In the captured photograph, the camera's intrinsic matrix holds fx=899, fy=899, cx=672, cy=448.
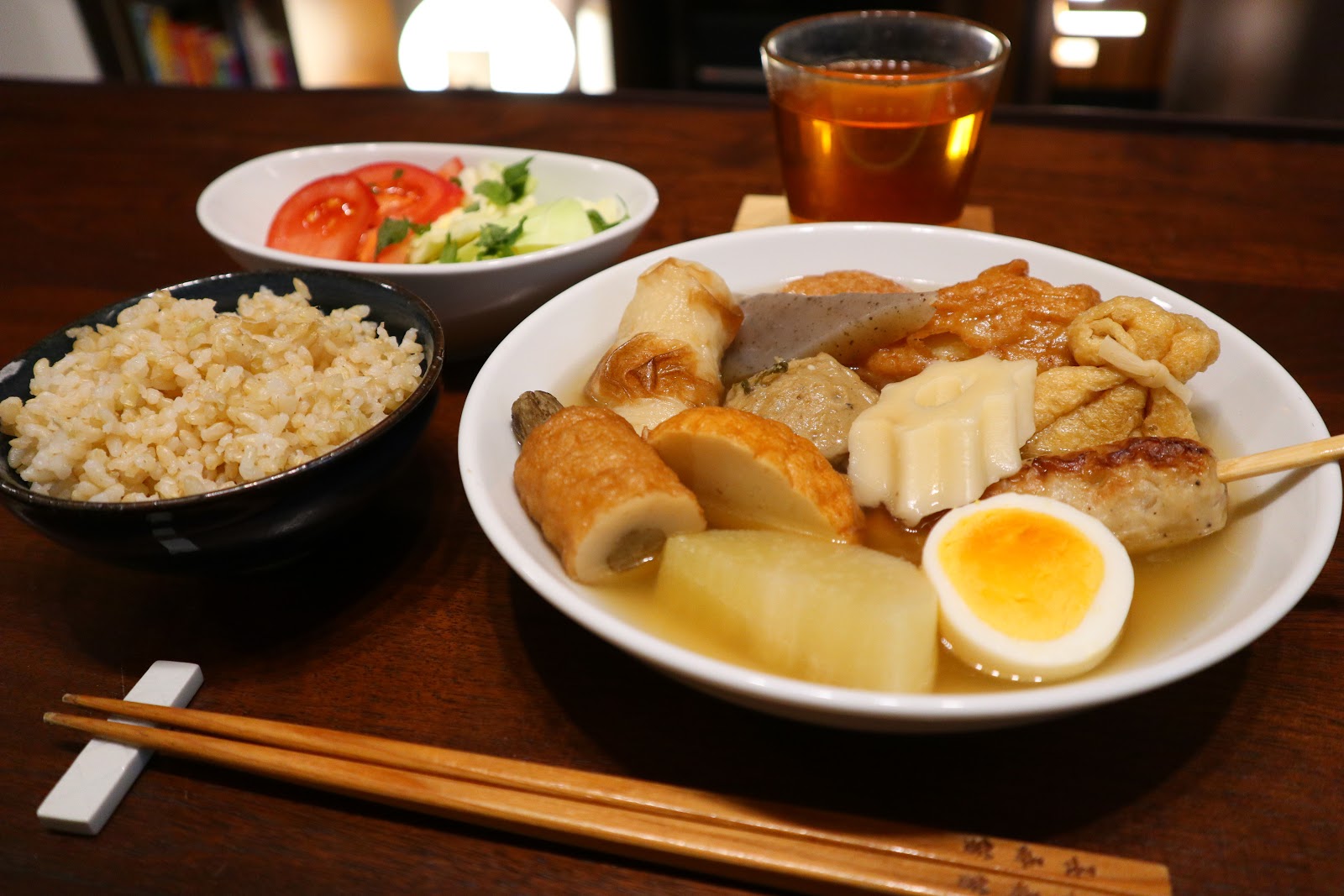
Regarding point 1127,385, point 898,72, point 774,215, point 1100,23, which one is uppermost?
point 898,72

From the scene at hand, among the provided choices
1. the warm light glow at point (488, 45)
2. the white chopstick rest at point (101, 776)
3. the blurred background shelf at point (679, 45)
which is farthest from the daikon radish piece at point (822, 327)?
the warm light glow at point (488, 45)

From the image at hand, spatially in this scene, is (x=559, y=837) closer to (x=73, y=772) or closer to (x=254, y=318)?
(x=73, y=772)

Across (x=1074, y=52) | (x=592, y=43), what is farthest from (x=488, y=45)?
(x=1074, y=52)

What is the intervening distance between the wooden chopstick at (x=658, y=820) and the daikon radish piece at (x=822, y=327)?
37.4 inches

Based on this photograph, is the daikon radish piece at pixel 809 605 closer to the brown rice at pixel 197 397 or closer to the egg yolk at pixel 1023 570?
the egg yolk at pixel 1023 570

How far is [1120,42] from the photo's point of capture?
4.83m

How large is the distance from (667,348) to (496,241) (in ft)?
2.03

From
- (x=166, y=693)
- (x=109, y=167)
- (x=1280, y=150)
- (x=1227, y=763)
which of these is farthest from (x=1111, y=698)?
(x=109, y=167)

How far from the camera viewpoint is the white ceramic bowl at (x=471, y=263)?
190cm

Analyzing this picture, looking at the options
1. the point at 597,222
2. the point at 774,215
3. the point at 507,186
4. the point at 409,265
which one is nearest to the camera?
the point at 409,265

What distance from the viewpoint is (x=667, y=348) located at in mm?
1714

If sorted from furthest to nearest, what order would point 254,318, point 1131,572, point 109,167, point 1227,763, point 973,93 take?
1. point 109,167
2. point 973,93
3. point 254,318
4. point 1131,572
5. point 1227,763

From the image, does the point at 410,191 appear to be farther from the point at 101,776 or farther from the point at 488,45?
the point at 488,45

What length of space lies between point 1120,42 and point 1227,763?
477 cm
